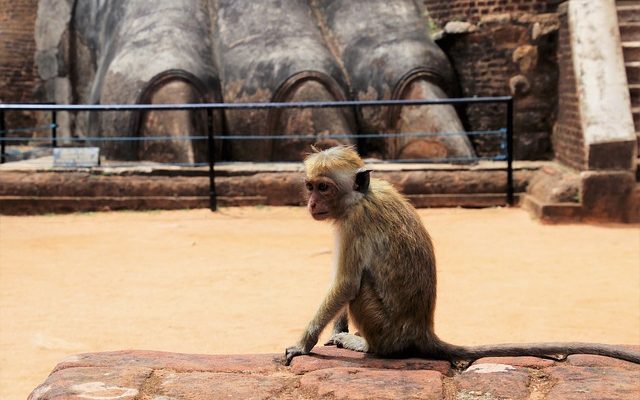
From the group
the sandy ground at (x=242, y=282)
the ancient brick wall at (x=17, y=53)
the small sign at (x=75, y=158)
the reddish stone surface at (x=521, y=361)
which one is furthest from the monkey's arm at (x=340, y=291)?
the ancient brick wall at (x=17, y=53)

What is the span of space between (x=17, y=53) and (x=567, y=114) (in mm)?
11830

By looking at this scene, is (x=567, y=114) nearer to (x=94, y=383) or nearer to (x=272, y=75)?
(x=272, y=75)

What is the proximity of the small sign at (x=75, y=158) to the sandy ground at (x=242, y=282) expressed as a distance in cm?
83

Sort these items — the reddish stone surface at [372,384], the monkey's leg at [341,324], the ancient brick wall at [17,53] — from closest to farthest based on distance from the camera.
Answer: the reddish stone surface at [372,384], the monkey's leg at [341,324], the ancient brick wall at [17,53]

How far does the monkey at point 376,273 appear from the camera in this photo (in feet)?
12.2

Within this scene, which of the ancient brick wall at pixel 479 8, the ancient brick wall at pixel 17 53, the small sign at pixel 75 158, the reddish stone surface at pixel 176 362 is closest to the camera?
the reddish stone surface at pixel 176 362

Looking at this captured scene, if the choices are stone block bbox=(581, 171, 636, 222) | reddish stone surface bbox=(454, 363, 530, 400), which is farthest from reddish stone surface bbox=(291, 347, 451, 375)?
stone block bbox=(581, 171, 636, 222)

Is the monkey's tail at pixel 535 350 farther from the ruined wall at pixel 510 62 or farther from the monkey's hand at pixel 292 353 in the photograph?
the ruined wall at pixel 510 62

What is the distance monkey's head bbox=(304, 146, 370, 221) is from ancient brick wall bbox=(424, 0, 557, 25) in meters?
8.32

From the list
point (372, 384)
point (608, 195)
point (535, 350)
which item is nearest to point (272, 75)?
point (608, 195)

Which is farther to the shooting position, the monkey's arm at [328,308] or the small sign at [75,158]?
the small sign at [75,158]

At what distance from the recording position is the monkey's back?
12.2 ft

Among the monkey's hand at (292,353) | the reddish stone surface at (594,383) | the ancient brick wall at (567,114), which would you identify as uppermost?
the ancient brick wall at (567,114)

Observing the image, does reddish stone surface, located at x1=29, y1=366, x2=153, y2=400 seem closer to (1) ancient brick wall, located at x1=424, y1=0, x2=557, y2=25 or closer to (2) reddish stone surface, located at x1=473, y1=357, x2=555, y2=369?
(2) reddish stone surface, located at x1=473, y1=357, x2=555, y2=369
